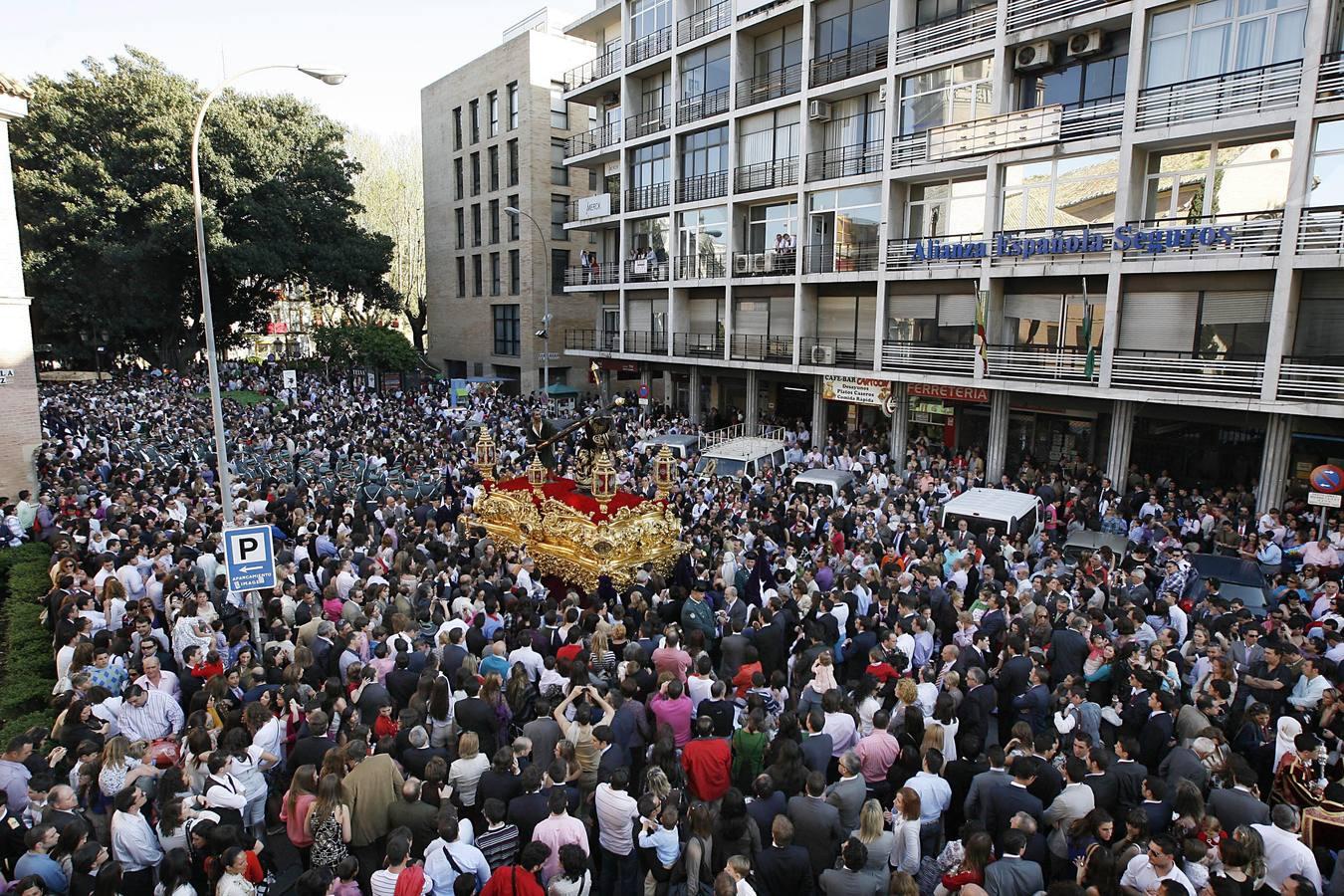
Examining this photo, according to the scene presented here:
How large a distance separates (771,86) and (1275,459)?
20046mm

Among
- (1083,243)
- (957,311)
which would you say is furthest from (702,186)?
(1083,243)

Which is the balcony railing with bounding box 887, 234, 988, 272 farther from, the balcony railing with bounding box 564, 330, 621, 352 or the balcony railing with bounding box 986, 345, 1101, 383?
the balcony railing with bounding box 564, 330, 621, 352

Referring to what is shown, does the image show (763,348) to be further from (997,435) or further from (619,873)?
(619,873)

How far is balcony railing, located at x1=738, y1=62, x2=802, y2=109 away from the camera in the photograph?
1103 inches

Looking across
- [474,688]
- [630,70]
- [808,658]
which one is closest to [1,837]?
[474,688]

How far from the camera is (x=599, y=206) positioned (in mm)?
36344

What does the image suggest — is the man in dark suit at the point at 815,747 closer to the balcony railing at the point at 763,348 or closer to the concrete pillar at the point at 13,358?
the concrete pillar at the point at 13,358

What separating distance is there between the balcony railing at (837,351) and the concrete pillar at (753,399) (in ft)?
10.0

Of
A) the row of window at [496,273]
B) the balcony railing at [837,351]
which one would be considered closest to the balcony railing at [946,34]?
the balcony railing at [837,351]

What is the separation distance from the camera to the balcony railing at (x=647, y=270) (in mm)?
33919

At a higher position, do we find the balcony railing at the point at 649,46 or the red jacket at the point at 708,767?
the balcony railing at the point at 649,46

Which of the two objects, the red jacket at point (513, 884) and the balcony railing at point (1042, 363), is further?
the balcony railing at point (1042, 363)

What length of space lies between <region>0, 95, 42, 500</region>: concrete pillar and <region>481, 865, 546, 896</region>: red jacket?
21.6m

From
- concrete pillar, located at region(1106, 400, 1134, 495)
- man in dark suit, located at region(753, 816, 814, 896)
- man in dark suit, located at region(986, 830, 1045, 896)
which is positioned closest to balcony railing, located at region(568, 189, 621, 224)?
concrete pillar, located at region(1106, 400, 1134, 495)
